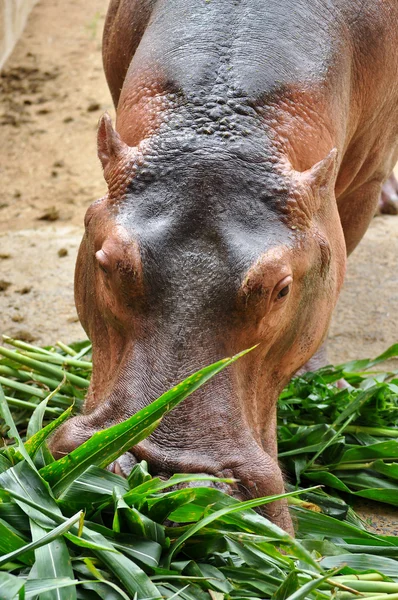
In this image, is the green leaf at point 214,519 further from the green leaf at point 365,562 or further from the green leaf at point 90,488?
the green leaf at point 365,562

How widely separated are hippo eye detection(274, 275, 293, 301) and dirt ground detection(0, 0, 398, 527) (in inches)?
40.1

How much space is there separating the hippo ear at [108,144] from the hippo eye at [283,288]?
576 mm

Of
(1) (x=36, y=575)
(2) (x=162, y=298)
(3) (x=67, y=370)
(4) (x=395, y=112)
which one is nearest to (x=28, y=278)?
(3) (x=67, y=370)

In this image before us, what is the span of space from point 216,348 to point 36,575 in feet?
2.51

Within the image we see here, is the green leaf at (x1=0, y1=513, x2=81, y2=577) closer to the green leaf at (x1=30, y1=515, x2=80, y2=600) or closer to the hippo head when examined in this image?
the green leaf at (x1=30, y1=515, x2=80, y2=600)

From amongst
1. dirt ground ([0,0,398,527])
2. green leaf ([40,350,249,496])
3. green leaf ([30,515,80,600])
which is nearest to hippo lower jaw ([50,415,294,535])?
green leaf ([40,350,249,496])

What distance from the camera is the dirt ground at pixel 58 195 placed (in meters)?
4.76

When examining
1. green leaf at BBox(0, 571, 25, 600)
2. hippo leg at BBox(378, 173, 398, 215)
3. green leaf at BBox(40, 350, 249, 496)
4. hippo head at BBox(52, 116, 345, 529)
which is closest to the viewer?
green leaf at BBox(0, 571, 25, 600)

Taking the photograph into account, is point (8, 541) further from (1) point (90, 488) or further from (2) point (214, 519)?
(2) point (214, 519)

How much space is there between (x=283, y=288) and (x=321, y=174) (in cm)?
38

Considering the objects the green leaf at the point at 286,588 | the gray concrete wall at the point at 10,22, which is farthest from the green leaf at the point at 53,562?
the gray concrete wall at the point at 10,22

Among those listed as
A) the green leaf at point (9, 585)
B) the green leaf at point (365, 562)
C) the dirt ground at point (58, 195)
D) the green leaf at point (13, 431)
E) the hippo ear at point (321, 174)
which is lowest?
the dirt ground at point (58, 195)

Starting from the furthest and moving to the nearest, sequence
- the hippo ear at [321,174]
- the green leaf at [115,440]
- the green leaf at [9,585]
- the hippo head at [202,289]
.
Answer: the hippo ear at [321,174] → the hippo head at [202,289] → the green leaf at [115,440] → the green leaf at [9,585]

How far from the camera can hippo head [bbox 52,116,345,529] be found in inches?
98.6
